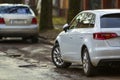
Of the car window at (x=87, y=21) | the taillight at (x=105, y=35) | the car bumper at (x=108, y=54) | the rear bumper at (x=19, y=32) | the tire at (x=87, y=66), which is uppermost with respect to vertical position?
the car window at (x=87, y=21)

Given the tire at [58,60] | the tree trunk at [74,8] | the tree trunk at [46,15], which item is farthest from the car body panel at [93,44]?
Result: the tree trunk at [46,15]

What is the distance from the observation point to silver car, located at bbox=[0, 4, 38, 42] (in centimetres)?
2158

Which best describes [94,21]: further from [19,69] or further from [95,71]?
[19,69]

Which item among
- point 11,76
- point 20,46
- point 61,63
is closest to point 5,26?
point 20,46

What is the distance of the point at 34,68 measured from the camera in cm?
1377

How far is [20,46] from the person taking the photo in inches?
808

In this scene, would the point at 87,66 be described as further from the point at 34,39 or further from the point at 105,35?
the point at 34,39

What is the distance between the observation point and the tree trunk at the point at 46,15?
86.6 ft

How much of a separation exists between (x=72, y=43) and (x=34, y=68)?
145 centimetres

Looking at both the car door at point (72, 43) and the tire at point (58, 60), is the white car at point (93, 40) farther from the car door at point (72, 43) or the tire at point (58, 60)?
the tire at point (58, 60)

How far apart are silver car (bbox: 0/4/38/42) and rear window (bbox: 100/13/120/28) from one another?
9.83m

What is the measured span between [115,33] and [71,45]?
1644 millimetres

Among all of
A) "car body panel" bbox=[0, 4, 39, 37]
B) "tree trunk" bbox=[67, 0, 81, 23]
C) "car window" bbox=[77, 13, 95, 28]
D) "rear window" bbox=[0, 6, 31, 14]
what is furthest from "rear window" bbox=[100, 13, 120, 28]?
"tree trunk" bbox=[67, 0, 81, 23]

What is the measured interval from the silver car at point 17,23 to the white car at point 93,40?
331 inches
